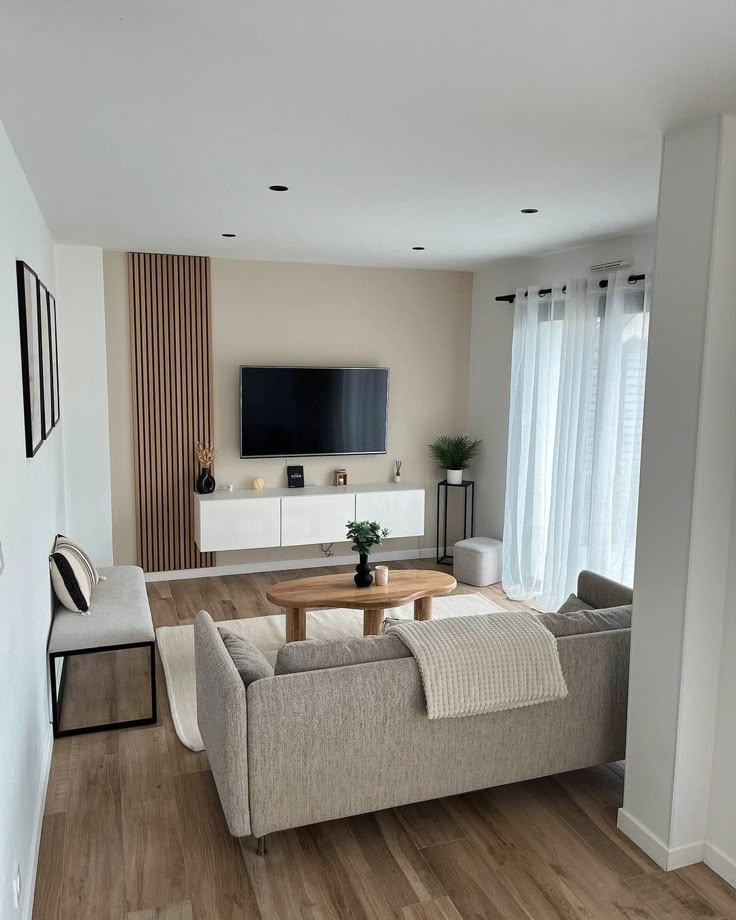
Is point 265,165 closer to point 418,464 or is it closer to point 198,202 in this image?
point 198,202

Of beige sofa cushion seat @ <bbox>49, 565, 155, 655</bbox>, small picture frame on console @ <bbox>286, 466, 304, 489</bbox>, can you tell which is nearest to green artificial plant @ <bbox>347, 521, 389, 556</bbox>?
beige sofa cushion seat @ <bbox>49, 565, 155, 655</bbox>

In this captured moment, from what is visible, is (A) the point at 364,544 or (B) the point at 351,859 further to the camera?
(A) the point at 364,544

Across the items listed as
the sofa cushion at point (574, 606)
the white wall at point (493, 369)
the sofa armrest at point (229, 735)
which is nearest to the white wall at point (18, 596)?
the sofa armrest at point (229, 735)

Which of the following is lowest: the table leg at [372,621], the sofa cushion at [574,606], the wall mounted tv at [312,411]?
the table leg at [372,621]

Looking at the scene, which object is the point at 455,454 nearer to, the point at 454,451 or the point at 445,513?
the point at 454,451

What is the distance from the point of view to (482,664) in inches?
108

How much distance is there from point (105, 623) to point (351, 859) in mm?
1727

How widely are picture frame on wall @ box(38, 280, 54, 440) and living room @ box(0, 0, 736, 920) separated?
0.17 ft

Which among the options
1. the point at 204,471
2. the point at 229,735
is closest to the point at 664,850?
the point at 229,735

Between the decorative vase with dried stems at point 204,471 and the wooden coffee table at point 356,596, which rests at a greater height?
the decorative vase with dried stems at point 204,471

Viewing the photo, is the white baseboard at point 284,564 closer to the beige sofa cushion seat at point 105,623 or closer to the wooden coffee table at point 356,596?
the wooden coffee table at point 356,596

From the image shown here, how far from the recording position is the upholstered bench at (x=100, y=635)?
3594 millimetres

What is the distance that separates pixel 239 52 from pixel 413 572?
11.8ft

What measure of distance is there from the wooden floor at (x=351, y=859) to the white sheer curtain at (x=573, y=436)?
186cm
